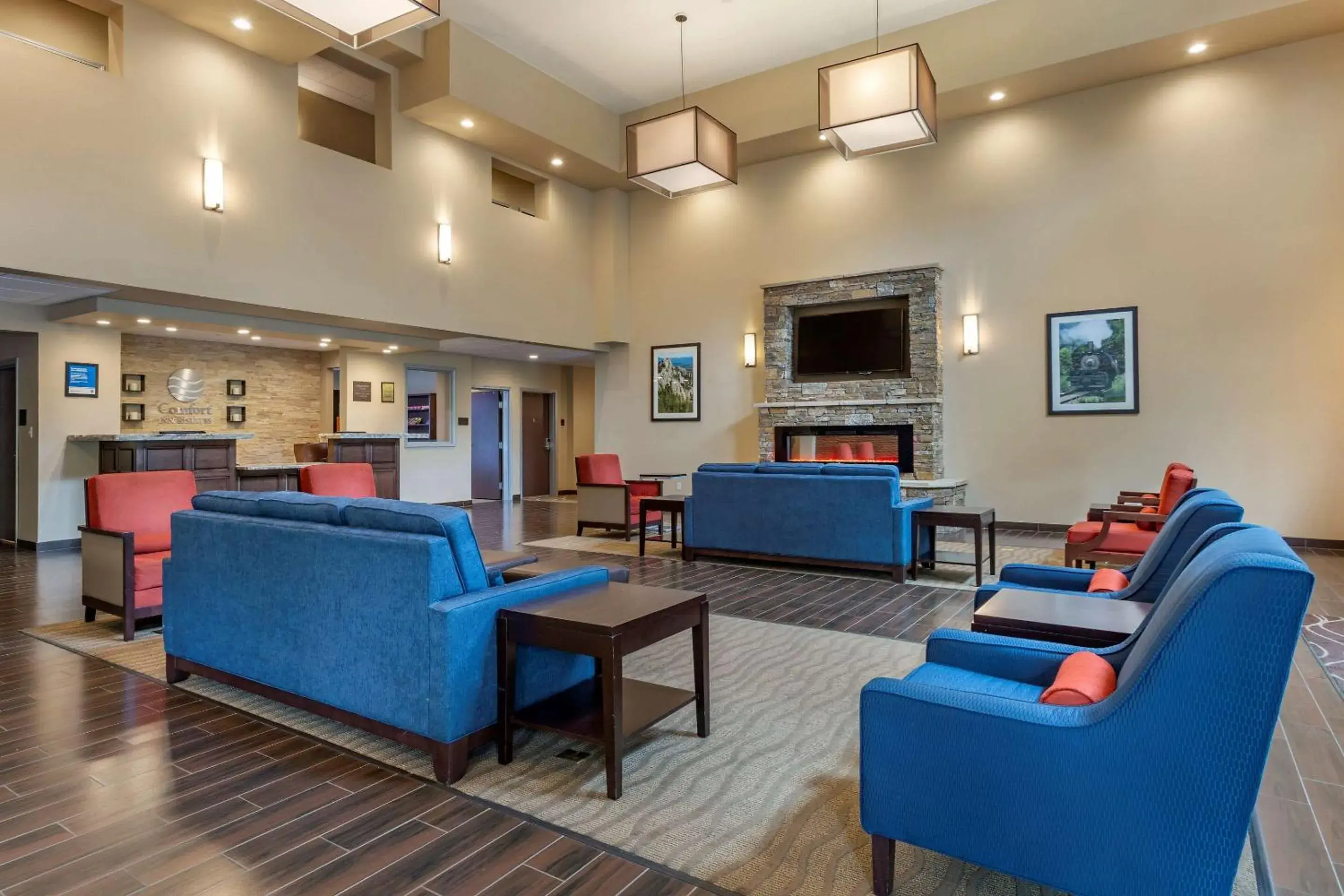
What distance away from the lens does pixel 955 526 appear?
5391mm

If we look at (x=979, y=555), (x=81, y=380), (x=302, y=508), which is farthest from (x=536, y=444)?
(x=302, y=508)

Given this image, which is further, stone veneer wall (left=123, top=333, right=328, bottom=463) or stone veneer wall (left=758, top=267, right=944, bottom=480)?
stone veneer wall (left=123, top=333, right=328, bottom=463)

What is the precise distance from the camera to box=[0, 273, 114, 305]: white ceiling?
591 cm

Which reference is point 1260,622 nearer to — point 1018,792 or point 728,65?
point 1018,792

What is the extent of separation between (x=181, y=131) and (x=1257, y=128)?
9.76 meters

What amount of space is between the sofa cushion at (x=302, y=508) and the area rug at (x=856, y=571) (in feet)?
12.2

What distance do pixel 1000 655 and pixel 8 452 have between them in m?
10.1

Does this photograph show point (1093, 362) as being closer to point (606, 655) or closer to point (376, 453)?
point (606, 655)

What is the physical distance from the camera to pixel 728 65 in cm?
866

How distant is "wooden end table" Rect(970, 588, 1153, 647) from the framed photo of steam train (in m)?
5.77

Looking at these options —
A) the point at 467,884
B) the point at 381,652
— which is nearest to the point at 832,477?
the point at 381,652

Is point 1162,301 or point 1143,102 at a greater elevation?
point 1143,102

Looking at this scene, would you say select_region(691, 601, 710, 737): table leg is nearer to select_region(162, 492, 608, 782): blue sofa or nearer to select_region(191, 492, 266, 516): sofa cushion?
select_region(162, 492, 608, 782): blue sofa

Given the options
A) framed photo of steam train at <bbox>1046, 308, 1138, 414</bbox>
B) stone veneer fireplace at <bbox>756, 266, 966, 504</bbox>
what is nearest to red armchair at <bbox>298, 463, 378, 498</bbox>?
stone veneer fireplace at <bbox>756, 266, 966, 504</bbox>
